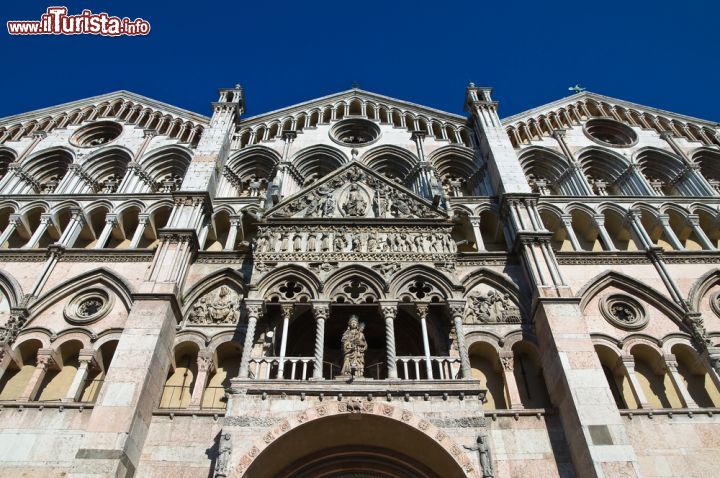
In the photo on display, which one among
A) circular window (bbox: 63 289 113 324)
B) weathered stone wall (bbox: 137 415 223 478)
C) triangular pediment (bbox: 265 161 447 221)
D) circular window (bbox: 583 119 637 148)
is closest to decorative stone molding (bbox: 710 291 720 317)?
triangular pediment (bbox: 265 161 447 221)

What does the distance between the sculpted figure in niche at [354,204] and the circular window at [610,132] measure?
1117 centimetres

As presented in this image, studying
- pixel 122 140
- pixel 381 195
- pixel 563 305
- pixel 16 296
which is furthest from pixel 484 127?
pixel 16 296

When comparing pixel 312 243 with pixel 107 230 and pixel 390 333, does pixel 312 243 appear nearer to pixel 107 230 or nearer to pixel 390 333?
pixel 390 333

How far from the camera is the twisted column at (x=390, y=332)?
38.9 feet

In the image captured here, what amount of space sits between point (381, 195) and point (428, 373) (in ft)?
21.3

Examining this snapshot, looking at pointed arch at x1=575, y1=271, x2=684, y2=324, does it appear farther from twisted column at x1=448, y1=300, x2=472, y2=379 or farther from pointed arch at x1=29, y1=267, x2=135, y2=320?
pointed arch at x1=29, y1=267, x2=135, y2=320

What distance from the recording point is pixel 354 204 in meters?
15.9

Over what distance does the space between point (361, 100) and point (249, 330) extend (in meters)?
14.3

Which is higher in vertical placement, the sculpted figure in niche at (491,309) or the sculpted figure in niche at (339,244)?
the sculpted figure in niche at (339,244)

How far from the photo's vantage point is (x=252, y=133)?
21719 mm

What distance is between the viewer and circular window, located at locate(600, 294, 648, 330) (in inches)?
553

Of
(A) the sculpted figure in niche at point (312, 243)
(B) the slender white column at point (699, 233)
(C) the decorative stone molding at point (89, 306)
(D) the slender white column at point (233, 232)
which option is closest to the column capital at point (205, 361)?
(C) the decorative stone molding at point (89, 306)

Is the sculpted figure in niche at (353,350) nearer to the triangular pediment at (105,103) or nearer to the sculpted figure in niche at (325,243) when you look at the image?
the sculpted figure in niche at (325,243)

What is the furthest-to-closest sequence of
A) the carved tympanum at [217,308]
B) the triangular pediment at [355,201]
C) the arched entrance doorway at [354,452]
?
1. the triangular pediment at [355,201]
2. the carved tympanum at [217,308]
3. the arched entrance doorway at [354,452]
